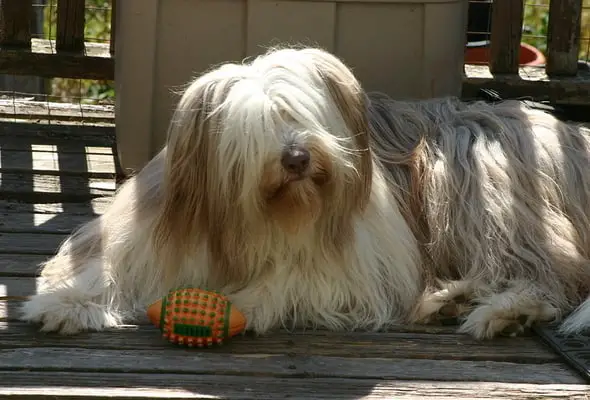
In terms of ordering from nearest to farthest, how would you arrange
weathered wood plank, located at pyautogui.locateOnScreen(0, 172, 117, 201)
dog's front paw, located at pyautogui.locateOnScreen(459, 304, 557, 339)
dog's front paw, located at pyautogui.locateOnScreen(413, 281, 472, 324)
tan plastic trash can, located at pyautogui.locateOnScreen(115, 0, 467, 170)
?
dog's front paw, located at pyautogui.locateOnScreen(459, 304, 557, 339)
dog's front paw, located at pyautogui.locateOnScreen(413, 281, 472, 324)
tan plastic trash can, located at pyautogui.locateOnScreen(115, 0, 467, 170)
weathered wood plank, located at pyautogui.locateOnScreen(0, 172, 117, 201)

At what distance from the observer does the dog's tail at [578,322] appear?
12.5ft

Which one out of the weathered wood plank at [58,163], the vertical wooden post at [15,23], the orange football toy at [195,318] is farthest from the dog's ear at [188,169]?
the vertical wooden post at [15,23]

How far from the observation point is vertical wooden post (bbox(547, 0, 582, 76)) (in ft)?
18.5

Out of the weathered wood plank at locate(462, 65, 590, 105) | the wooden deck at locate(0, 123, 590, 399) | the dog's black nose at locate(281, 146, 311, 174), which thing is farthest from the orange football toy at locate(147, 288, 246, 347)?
the weathered wood plank at locate(462, 65, 590, 105)

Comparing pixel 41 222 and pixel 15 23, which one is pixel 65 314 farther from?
pixel 15 23

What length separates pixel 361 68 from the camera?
5047 millimetres

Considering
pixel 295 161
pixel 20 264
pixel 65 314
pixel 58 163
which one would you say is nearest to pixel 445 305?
pixel 295 161

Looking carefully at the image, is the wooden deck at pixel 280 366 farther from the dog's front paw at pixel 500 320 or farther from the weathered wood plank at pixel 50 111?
the weathered wood plank at pixel 50 111

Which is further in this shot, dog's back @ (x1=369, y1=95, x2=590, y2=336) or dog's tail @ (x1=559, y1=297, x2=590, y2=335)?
dog's back @ (x1=369, y1=95, x2=590, y2=336)

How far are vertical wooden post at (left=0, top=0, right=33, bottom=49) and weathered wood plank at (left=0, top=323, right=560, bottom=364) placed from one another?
276cm

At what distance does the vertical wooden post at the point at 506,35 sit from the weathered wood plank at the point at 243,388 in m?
2.63

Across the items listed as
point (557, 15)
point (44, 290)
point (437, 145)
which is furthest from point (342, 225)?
point (557, 15)

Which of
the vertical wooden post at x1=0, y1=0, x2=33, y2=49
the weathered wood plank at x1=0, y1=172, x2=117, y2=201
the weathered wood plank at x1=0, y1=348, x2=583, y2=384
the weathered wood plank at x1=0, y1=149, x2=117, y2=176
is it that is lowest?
the weathered wood plank at x1=0, y1=348, x2=583, y2=384

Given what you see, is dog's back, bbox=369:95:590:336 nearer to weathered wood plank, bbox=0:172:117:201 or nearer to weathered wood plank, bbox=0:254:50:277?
weathered wood plank, bbox=0:254:50:277
